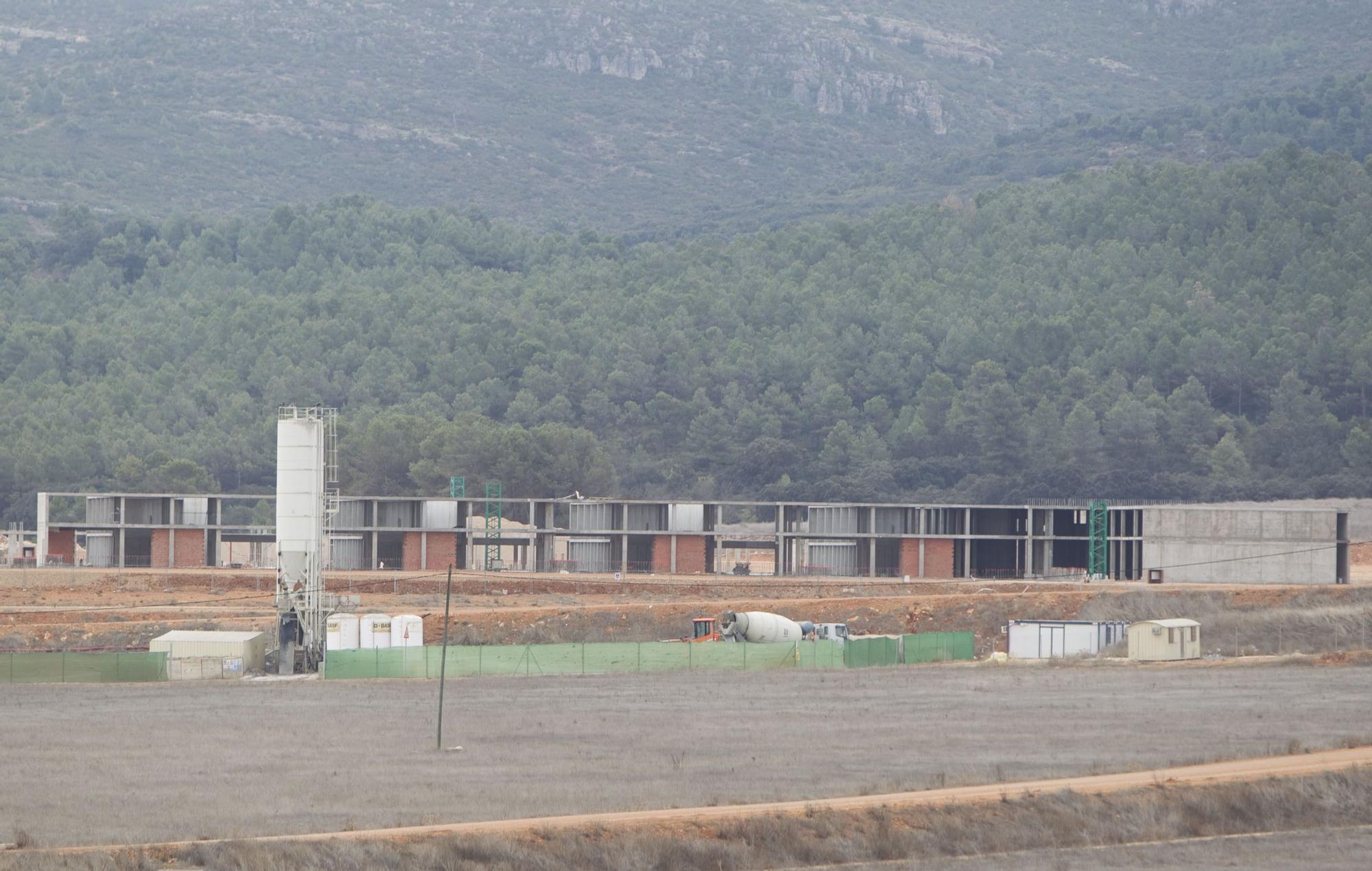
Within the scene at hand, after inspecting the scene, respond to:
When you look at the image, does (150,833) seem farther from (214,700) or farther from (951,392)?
(951,392)

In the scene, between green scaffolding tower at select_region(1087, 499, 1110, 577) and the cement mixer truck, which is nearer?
the cement mixer truck

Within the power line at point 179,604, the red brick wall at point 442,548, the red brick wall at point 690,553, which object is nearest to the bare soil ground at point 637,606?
the power line at point 179,604

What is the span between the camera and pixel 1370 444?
579 ft

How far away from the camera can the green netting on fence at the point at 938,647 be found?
241 feet

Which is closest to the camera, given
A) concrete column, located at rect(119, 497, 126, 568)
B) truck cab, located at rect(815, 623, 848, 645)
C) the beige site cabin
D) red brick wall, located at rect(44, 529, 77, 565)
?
the beige site cabin

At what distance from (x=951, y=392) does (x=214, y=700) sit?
143576 millimetres

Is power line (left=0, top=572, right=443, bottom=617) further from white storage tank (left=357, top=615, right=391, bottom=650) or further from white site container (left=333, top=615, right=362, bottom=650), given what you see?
white site container (left=333, top=615, right=362, bottom=650)

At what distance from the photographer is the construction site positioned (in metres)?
39.8

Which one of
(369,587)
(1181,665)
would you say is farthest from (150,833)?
(369,587)

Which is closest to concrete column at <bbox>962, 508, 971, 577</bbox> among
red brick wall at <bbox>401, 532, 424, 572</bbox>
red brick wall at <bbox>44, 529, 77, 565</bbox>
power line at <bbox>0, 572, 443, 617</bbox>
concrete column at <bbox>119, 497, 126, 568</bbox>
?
power line at <bbox>0, 572, 443, 617</bbox>

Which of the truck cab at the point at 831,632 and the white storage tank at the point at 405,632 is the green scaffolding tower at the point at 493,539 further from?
the truck cab at the point at 831,632

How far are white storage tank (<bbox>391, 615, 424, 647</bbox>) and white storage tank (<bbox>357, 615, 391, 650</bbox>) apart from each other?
0.21m

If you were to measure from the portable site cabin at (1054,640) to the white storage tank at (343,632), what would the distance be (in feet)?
82.8

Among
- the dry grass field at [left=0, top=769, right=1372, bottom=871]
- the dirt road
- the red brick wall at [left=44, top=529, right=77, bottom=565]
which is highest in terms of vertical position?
the red brick wall at [left=44, top=529, right=77, bottom=565]
